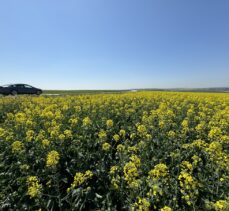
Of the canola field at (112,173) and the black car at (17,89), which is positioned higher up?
the black car at (17,89)

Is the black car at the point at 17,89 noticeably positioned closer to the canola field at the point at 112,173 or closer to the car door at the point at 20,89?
the car door at the point at 20,89

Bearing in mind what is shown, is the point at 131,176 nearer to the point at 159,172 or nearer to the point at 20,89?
the point at 159,172

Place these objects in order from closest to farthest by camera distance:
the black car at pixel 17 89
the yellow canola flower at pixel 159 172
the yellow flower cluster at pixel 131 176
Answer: the yellow flower cluster at pixel 131 176 → the yellow canola flower at pixel 159 172 → the black car at pixel 17 89

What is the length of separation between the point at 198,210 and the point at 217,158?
1246mm

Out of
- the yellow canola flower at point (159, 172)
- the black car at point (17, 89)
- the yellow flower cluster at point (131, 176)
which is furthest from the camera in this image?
the black car at point (17, 89)

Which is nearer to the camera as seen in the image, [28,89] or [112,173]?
[112,173]

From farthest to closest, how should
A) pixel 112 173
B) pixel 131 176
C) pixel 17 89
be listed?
pixel 17 89, pixel 112 173, pixel 131 176

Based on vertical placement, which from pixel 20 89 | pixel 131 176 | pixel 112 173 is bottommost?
pixel 112 173

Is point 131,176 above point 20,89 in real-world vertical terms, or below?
below

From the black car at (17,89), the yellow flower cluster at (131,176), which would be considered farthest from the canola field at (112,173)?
the black car at (17,89)

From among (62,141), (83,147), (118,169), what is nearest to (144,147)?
(118,169)

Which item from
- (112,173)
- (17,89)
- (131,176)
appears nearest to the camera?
(131,176)

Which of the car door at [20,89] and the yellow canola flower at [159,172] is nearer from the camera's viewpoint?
the yellow canola flower at [159,172]

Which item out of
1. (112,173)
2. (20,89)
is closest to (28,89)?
(20,89)
